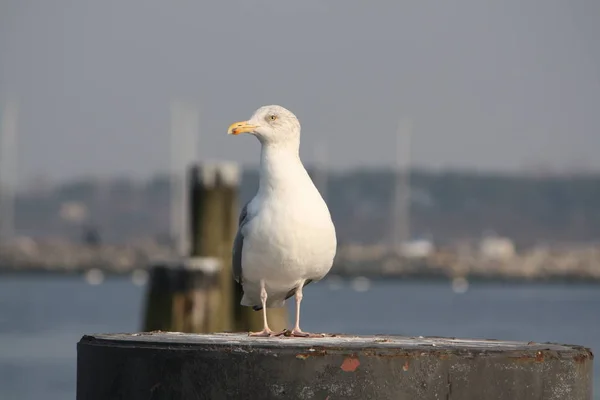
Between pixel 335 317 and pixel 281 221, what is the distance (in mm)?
45477

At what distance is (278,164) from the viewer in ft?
23.4

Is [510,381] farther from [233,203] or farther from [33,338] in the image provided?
[33,338]

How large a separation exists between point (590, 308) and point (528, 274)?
34072 mm

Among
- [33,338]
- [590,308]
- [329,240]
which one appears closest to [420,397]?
[329,240]

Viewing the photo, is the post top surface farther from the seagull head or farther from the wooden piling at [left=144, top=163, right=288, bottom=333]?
the wooden piling at [left=144, top=163, right=288, bottom=333]

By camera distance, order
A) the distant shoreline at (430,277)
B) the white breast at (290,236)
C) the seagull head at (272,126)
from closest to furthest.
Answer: the white breast at (290,236), the seagull head at (272,126), the distant shoreline at (430,277)

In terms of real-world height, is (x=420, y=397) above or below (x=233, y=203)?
below

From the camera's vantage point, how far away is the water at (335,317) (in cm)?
3138

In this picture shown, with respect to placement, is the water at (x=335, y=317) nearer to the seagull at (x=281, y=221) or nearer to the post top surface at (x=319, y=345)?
the seagull at (x=281, y=221)

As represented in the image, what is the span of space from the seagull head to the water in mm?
19089

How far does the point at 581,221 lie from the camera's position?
145 m

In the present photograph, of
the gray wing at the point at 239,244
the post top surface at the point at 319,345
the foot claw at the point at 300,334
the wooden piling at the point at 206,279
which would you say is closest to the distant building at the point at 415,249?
the wooden piling at the point at 206,279

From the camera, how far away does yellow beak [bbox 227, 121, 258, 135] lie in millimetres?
7199

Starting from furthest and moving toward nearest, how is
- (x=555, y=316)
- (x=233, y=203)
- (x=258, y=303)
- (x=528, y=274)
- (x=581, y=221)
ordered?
(x=581, y=221) → (x=528, y=274) → (x=555, y=316) → (x=233, y=203) → (x=258, y=303)
